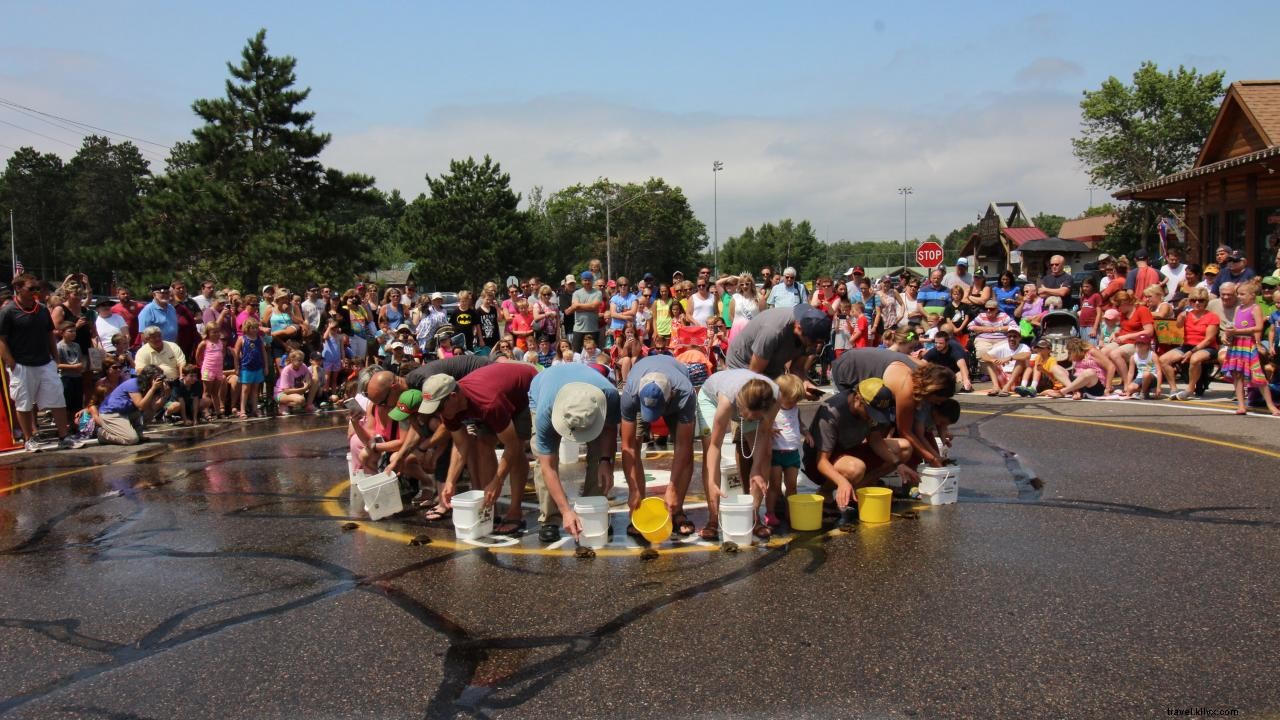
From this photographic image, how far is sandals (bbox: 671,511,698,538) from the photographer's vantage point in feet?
21.4

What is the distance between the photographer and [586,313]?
626 inches

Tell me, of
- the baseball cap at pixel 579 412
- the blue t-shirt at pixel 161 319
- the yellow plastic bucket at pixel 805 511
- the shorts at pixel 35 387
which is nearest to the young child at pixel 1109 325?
the yellow plastic bucket at pixel 805 511

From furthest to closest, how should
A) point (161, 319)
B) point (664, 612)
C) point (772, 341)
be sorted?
point (161, 319) → point (772, 341) → point (664, 612)

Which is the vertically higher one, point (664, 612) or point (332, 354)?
point (332, 354)

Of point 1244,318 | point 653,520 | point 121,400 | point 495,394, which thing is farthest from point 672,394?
point 1244,318

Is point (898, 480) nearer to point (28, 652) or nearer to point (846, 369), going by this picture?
point (846, 369)

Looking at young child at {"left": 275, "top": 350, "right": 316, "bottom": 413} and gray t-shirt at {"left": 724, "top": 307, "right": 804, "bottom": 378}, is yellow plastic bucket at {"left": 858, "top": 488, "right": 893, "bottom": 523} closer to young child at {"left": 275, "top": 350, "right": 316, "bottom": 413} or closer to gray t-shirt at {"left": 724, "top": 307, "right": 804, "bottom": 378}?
gray t-shirt at {"left": 724, "top": 307, "right": 804, "bottom": 378}

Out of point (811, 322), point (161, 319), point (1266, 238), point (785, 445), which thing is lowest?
point (785, 445)

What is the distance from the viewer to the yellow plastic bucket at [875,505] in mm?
6789

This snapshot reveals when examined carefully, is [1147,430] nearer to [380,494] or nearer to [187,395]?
[380,494]

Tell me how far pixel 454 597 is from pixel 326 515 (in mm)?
2567

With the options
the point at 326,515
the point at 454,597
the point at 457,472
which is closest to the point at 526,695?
the point at 454,597

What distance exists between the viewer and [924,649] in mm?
4426

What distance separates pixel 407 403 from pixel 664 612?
9.42 ft
